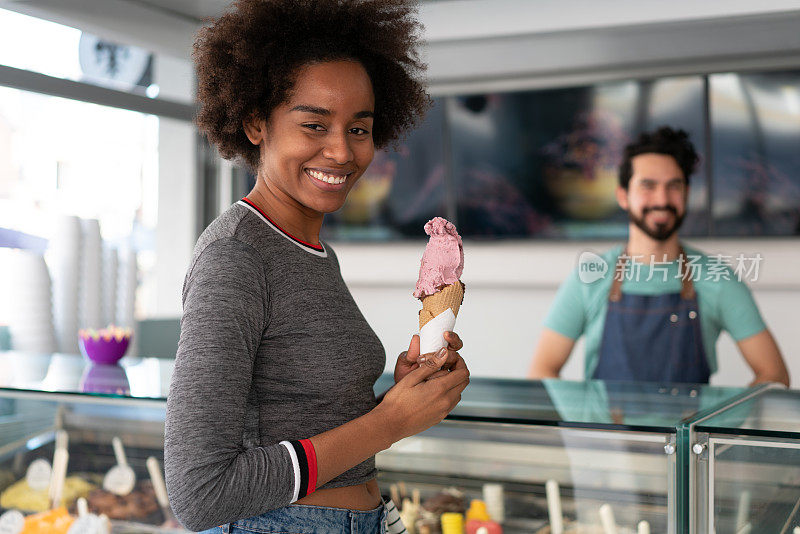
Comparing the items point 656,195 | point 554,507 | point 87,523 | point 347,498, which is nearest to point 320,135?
point 347,498

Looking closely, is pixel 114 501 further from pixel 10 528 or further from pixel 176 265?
pixel 176 265

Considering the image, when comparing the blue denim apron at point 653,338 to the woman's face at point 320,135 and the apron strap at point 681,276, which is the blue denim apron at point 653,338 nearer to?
the apron strap at point 681,276

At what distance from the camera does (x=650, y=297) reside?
8.63ft

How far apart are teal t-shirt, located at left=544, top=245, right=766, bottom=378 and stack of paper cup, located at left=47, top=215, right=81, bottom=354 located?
5.57ft

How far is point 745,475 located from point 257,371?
0.82 meters

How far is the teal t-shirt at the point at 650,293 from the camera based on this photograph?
253 cm

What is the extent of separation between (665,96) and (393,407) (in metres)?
3.23

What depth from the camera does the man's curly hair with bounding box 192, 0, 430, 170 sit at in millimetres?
1082

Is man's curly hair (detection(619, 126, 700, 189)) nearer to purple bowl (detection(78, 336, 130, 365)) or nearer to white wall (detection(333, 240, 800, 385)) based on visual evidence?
white wall (detection(333, 240, 800, 385))

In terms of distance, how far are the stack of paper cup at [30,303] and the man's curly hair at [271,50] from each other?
5.68ft

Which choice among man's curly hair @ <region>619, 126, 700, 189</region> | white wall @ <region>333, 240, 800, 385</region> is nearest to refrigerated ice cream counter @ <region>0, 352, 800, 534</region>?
man's curly hair @ <region>619, 126, 700, 189</region>

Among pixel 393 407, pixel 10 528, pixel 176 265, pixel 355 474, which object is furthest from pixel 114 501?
pixel 176 265

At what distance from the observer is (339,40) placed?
1111 millimetres

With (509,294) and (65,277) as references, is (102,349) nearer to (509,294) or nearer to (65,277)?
(65,277)
